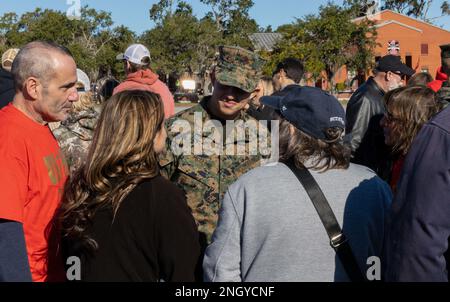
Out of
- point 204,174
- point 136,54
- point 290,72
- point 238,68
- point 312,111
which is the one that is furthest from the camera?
point 290,72

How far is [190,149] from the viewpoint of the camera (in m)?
3.60

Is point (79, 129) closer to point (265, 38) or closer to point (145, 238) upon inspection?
point (145, 238)

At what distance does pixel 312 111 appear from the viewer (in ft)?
8.27

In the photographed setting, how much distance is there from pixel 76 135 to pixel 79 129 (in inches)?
2.9

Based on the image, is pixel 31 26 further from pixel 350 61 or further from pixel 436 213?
pixel 436 213

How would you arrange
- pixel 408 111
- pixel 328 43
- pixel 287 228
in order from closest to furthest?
pixel 287 228 < pixel 408 111 < pixel 328 43

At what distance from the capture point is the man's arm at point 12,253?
7.70ft

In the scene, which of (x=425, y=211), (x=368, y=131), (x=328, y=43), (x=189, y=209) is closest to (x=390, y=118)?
(x=368, y=131)

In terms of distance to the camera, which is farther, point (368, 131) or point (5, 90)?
point (368, 131)

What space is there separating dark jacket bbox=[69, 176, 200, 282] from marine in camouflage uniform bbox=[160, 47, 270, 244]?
101cm

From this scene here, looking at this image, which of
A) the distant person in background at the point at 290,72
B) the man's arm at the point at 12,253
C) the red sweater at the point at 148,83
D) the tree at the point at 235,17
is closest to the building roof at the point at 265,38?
the tree at the point at 235,17

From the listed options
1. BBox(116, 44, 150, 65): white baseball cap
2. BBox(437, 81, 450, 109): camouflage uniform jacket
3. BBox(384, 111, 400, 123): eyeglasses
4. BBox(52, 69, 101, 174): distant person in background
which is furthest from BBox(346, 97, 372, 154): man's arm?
BBox(52, 69, 101, 174): distant person in background

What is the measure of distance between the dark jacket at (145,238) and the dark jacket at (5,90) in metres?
2.24

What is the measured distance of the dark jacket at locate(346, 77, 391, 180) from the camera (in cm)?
514
